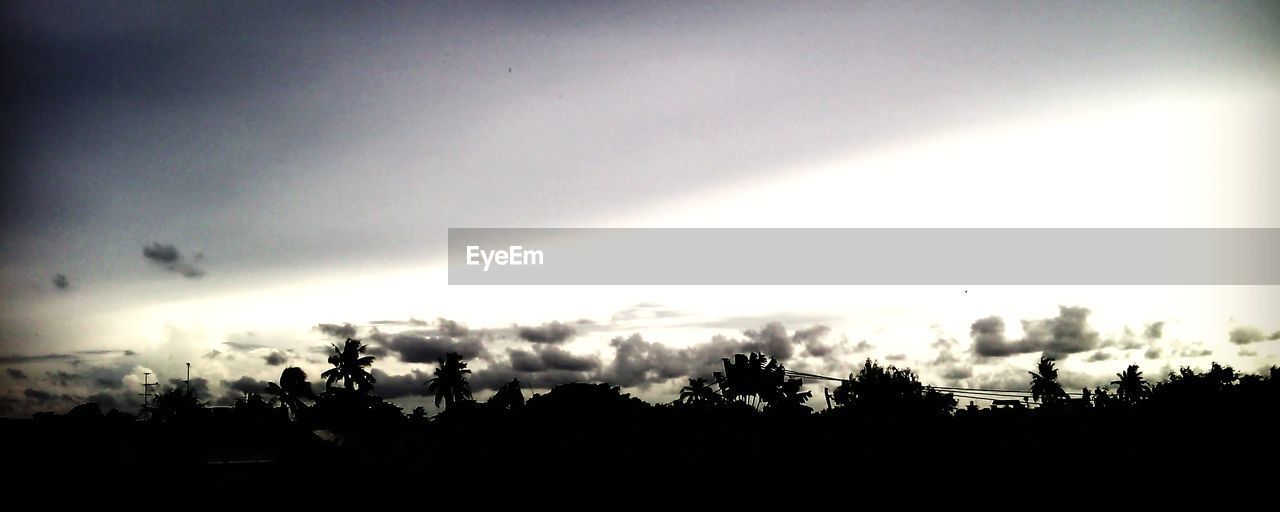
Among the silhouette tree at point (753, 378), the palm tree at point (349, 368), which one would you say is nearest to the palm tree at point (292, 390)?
the palm tree at point (349, 368)

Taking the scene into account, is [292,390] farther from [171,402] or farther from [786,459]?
[786,459]

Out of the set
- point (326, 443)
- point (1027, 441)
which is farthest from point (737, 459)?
point (326, 443)

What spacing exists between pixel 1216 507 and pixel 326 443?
1686 inches

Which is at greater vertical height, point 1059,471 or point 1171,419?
point 1171,419

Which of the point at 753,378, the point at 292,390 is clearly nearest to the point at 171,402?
the point at 292,390

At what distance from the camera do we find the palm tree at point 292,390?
7388 centimetres

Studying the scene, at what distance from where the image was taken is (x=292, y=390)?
74188mm

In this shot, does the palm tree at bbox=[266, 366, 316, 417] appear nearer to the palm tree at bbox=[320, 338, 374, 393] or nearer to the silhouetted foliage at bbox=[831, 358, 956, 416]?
the palm tree at bbox=[320, 338, 374, 393]

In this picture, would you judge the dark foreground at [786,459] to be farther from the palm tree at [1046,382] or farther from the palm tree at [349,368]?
the palm tree at [1046,382]

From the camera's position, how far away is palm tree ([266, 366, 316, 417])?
7388 centimetres

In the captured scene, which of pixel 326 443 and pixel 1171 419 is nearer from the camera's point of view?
pixel 1171 419

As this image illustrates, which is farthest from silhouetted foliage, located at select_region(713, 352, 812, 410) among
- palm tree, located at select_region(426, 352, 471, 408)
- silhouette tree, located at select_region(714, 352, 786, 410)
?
palm tree, located at select_region(426, 352, 471, 408)

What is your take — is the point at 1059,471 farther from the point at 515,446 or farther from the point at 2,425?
the point at 2,425

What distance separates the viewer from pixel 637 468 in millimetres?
23266
